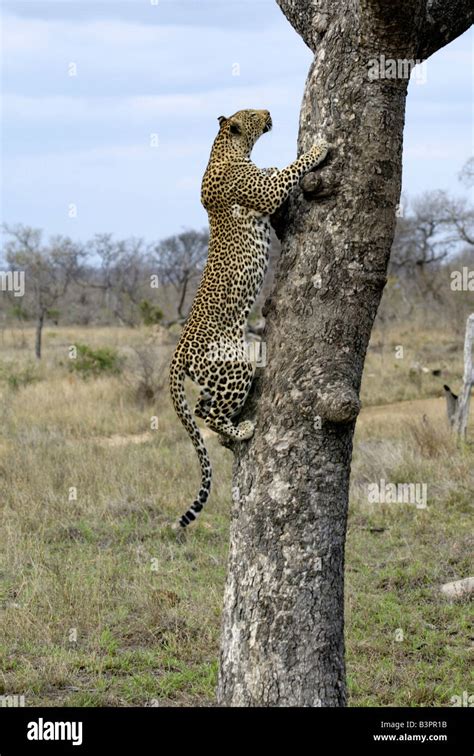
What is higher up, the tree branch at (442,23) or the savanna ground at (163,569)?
the tree branch at (442,23)

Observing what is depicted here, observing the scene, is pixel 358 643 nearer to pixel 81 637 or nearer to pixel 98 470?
pixel 81 637

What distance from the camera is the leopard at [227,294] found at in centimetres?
438

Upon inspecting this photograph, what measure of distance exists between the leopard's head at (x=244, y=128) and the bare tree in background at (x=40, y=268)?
18640 mm

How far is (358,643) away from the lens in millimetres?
5785

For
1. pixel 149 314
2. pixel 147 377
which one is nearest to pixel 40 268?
pixel 149 314

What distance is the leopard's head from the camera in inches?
206

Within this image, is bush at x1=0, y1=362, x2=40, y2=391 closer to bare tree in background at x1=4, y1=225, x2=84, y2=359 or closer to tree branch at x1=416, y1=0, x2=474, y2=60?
bare tree in background at x1=4, y1=225, x2=84, y2=359

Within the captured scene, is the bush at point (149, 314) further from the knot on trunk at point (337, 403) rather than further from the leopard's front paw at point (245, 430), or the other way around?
the knot on trunk at point (337, 403)

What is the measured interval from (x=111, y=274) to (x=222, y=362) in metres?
45.3

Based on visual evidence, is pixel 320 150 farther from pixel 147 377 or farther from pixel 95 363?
pixel 95 363

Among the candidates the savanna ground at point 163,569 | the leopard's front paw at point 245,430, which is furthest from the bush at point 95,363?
the leopard's front paw at point 245,430

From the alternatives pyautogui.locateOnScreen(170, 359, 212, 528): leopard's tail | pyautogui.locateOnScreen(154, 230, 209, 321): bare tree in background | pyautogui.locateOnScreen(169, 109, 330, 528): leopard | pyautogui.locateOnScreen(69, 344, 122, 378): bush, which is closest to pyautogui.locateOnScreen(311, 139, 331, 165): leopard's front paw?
pyautogui.locateOnScreen(169, 109, 330, 528): leopard

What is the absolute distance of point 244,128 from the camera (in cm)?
530

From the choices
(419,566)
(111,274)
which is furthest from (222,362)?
(111,274)
